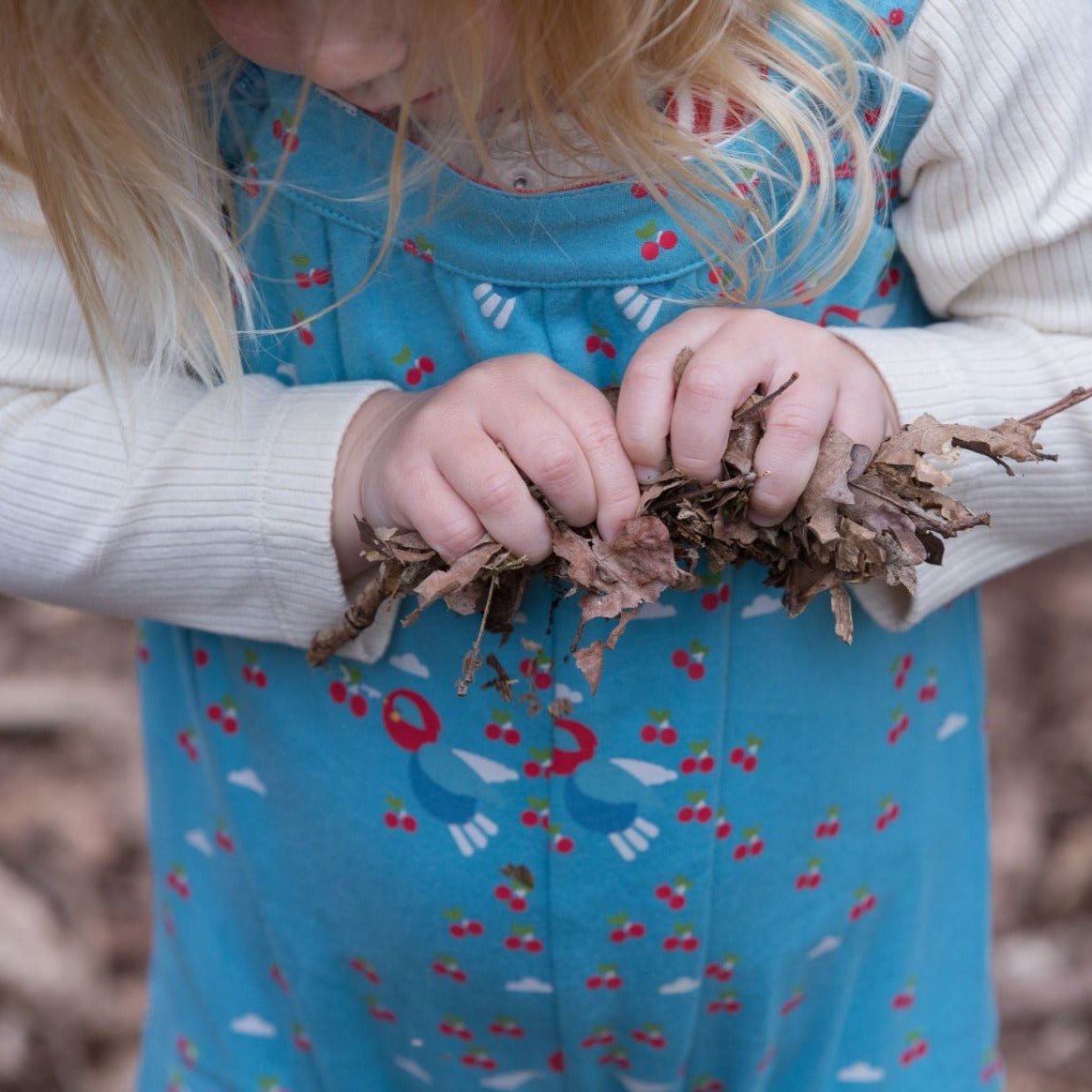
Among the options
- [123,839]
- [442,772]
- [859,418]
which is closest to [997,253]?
[859,418]

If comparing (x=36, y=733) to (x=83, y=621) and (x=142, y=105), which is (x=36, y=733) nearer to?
(x=83, y=621)

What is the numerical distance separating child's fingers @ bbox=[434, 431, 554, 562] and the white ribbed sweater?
0.11 meters

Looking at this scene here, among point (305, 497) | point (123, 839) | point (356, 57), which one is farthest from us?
point (123, 839)

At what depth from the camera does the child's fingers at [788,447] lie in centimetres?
72

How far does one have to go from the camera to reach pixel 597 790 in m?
0.88

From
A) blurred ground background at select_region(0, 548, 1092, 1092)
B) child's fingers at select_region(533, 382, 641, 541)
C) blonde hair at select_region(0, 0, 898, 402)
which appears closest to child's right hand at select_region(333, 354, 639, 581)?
child's fingers at select_region(533, 382, 641, 541)

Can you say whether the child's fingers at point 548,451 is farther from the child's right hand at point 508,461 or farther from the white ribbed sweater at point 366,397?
the white ribbed sweater at point 366,397

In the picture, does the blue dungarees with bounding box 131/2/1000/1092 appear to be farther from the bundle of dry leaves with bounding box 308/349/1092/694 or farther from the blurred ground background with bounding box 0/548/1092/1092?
the blurred ground background with bounding box 0/548/1092/1092

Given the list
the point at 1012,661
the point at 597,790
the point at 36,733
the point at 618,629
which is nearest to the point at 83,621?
the point at 36,733

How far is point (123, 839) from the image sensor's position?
213cm

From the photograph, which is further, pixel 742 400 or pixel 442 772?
pixel 442 772

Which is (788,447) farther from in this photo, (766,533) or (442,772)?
(442,772)

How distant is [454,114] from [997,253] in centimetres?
33

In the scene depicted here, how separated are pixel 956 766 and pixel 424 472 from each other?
523 mm
